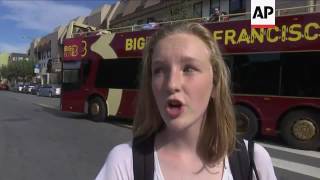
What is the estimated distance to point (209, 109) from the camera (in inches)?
82.4

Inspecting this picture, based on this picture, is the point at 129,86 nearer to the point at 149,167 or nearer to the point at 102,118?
the point at 102,118

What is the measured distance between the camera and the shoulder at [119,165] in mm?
1934

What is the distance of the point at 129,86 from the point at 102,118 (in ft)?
7.08

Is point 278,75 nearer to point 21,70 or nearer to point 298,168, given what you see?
point 298,168

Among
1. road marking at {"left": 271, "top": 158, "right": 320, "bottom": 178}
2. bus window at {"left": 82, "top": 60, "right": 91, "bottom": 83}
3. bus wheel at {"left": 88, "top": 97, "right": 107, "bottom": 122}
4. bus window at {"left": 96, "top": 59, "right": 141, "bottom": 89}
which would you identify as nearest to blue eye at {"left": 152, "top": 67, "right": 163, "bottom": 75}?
road marking at {"left": 271, "top": 158, "right": 320, "bottom": 178}

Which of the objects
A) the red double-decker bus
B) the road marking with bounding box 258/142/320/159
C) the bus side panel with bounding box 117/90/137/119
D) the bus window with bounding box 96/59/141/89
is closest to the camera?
the road marking with bounding box 258/142/320/159

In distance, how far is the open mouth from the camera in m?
1.87

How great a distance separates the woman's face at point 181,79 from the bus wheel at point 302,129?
10.9 metres

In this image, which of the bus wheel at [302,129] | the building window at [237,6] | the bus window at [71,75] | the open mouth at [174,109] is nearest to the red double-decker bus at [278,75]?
the bus wheel at [302,129]

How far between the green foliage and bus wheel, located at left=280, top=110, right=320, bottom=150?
83.5 metres

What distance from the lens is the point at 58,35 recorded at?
82.0 metres

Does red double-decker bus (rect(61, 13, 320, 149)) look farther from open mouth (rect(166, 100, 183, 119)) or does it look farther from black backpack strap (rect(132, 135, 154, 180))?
open mouth (rect(166, 100, 183, 119))

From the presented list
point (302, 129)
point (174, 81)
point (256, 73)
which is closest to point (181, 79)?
point (174, 81)

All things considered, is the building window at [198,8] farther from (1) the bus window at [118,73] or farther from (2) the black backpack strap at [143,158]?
(2) the black backpack strap at [143,158]
